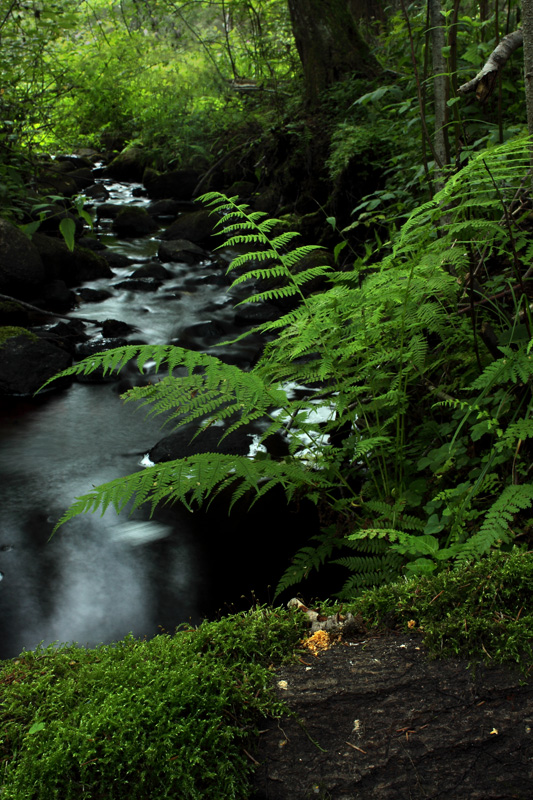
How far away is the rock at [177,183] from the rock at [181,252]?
15.1 ft

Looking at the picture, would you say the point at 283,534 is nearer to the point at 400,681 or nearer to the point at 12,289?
the point at 400,681

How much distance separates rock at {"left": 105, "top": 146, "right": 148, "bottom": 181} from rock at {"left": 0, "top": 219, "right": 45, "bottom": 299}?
31.5ft

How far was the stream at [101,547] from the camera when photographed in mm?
3309

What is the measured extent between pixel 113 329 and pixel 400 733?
6751mm

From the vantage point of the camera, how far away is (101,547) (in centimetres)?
397

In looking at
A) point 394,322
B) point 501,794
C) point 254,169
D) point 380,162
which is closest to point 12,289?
point 380,162

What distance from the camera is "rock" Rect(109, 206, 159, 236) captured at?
39.8 ft

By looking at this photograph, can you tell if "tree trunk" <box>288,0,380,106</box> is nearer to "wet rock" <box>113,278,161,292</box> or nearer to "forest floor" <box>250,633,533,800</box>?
"wet rock" <box>113,278,161,292</box>

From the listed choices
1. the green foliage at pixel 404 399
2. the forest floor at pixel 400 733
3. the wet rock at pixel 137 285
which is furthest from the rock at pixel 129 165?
the forest floor at pixel 400 733

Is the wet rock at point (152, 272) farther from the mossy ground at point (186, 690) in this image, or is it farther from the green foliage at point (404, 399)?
the mossy ground at point (186, 690)

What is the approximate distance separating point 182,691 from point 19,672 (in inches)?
24.7

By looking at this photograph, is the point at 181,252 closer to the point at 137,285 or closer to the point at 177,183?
the point at 137,285

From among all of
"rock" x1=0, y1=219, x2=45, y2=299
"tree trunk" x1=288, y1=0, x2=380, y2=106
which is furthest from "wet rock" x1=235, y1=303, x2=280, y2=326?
"tree trunk" x1=288, y1=0, x2=380, y2=106

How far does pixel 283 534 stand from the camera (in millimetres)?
3602
